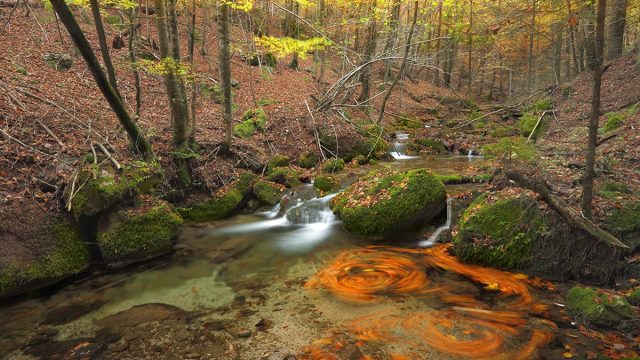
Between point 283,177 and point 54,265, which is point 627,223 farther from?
point 54,265

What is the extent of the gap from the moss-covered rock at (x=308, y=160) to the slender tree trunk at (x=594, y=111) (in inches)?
369

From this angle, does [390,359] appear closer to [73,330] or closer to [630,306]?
[630,306]

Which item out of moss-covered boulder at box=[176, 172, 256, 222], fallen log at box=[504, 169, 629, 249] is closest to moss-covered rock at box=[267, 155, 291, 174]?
moss-covered boulder at box=[176, 172, 256, 222]

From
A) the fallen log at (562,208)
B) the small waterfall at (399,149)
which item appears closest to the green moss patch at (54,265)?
the fallen log at (562,208)

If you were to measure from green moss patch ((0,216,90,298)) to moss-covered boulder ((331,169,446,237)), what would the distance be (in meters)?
5.73

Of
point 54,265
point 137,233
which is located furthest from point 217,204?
point 54,265

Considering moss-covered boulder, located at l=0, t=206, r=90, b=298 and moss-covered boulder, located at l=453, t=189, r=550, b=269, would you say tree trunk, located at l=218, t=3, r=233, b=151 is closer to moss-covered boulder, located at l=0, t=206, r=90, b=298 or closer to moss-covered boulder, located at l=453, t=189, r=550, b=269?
moss-covered boulder, located at l=0, t=206, r=90, b=298

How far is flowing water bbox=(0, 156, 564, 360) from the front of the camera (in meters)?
5.02

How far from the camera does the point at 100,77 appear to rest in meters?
7.48

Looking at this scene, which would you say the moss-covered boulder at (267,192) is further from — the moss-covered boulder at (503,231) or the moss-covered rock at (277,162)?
the moss-covered boulder at (503,231)

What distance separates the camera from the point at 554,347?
15.7 feet

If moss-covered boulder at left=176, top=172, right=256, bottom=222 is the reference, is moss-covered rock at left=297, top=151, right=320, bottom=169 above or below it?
above

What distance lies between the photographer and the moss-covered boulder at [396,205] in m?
8.83

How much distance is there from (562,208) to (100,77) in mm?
8738
